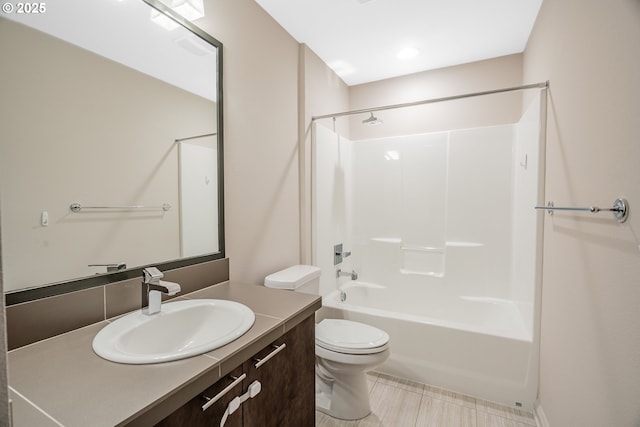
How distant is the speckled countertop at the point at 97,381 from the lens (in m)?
0.59

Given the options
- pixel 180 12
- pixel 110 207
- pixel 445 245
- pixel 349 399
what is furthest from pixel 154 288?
pixel 445 245

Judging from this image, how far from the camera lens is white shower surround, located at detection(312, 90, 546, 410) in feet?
6.08

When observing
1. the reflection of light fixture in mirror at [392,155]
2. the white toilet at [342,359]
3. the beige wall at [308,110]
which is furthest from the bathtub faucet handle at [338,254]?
the reflection of light fixture in mirror at [392,155]

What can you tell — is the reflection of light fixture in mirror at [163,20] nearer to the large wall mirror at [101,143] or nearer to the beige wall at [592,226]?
the large wall mirror at [101,143]

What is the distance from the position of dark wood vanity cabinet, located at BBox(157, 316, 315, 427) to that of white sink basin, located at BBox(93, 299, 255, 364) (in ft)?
0.38

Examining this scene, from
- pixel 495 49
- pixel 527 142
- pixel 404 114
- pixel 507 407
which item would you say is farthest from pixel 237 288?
pixel 495 49

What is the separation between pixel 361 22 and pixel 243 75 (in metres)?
0.95

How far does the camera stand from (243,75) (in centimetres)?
174

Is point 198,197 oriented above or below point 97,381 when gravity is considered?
above

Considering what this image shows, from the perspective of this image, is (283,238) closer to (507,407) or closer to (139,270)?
(139,270)

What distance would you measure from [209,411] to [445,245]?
2447 millimetres

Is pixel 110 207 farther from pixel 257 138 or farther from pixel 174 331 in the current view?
pixel 257 138

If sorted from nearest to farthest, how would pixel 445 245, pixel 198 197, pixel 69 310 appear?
pixel 69 310 < pixel 198 197 < pixel 445 245

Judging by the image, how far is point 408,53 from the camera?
2.49 metres
